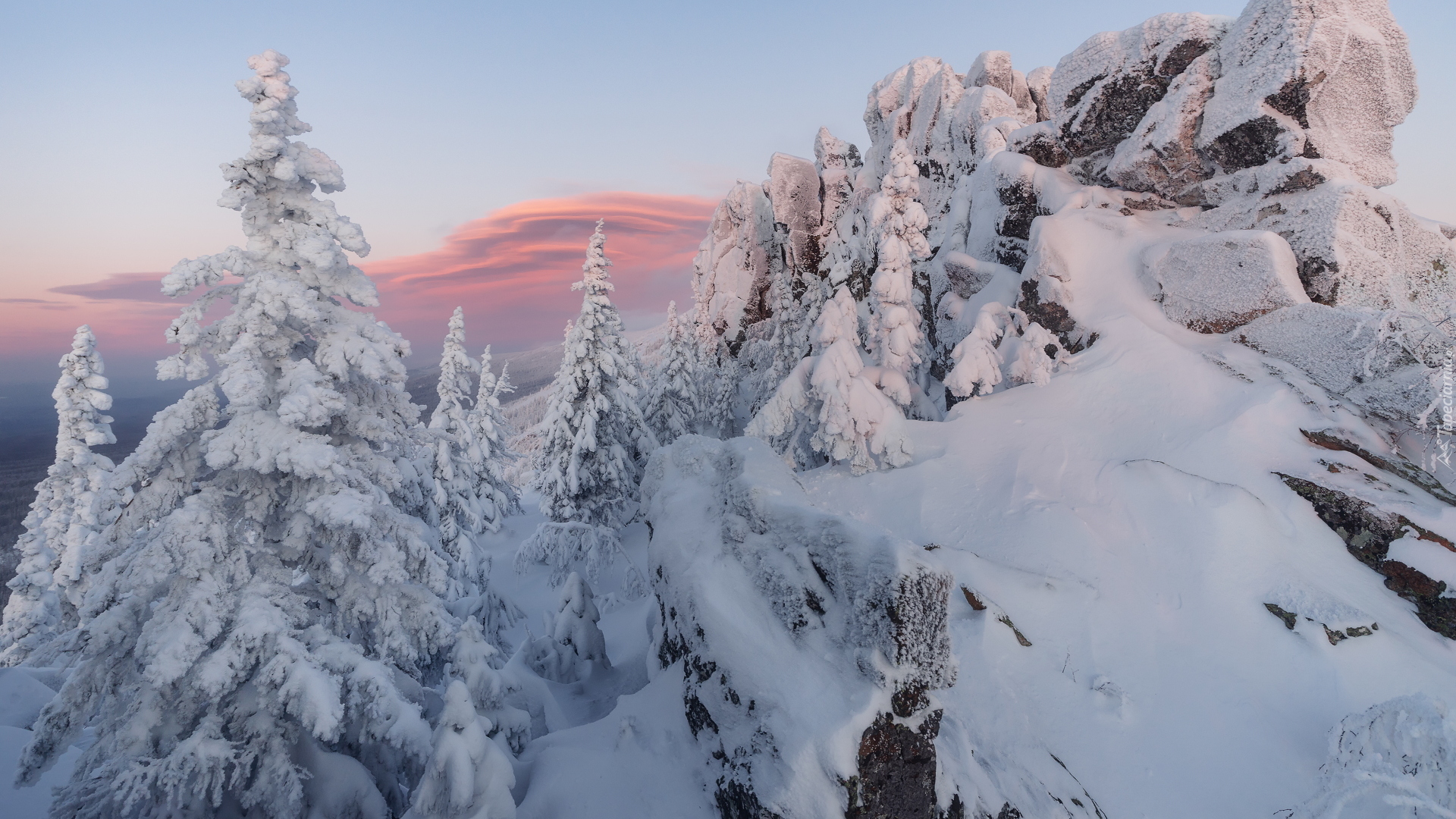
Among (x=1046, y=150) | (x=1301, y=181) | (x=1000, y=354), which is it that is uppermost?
(x=1046, y=150)

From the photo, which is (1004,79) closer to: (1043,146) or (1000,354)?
(1043,146)

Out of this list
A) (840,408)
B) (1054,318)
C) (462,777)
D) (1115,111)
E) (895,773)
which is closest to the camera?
(895,773)

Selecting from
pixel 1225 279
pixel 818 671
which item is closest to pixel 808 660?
pixel 818 671

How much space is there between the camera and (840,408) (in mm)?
14531

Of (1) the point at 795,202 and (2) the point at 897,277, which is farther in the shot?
(1) the point at 795,202

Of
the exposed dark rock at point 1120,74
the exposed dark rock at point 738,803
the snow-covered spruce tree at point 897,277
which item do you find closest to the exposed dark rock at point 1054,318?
the snow-covered spruce tree at point 897,277

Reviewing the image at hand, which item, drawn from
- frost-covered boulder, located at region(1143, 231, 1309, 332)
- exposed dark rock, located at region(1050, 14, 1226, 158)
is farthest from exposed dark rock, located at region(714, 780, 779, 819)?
exposed dark rock, located at region(1050, 14, 1226, 158)

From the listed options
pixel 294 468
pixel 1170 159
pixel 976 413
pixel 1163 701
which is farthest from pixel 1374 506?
pixel 294 468

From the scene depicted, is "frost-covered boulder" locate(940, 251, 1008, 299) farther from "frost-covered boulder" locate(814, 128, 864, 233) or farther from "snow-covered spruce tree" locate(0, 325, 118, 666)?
"snow-covered spruce tree" locate(0, 325, 118, 666)

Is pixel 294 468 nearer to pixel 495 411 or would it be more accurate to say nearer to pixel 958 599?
pixel 958 599

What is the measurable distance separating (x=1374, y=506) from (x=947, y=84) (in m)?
33.0

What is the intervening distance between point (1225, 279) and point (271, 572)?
70.7ft

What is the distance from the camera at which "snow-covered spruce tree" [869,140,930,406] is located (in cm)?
1664

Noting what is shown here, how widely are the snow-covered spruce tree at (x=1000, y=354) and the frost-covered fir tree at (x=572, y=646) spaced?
37.7ft
